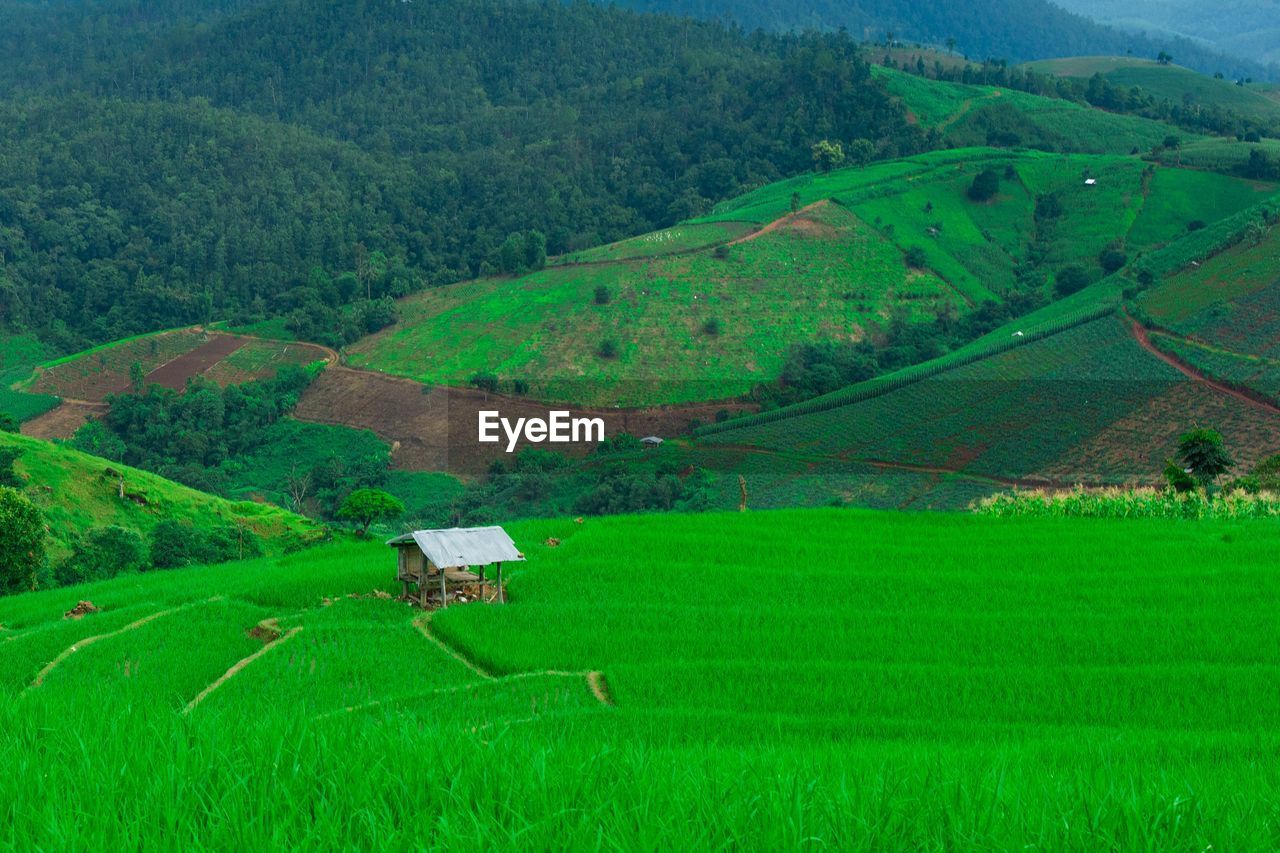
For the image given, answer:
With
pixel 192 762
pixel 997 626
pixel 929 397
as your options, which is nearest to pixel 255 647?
pixel 997 626

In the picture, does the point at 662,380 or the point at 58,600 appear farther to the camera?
the point at 662,380

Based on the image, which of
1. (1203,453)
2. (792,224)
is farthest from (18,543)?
(792,224)

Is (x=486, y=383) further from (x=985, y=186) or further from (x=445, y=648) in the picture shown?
(x=445, y=648)

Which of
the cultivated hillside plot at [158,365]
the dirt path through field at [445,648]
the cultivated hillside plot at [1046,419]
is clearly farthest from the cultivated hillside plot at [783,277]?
the dirt path through field at [445,648]

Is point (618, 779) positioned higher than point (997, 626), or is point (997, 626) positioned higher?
point (618, 779)

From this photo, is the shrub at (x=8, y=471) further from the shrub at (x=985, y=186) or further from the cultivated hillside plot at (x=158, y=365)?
the shrub at (x=985, y=186)

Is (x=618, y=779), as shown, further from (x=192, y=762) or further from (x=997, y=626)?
(x=997, y=626)

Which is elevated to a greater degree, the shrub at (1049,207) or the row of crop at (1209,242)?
the shrub at (1049,207)
